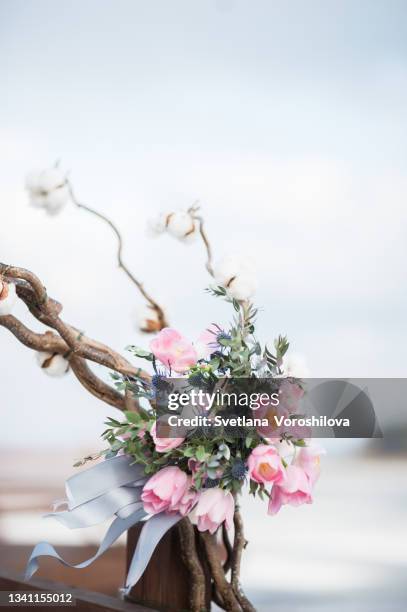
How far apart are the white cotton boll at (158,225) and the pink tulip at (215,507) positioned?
0.45m

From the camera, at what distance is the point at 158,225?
1047mm

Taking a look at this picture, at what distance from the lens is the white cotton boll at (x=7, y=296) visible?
2.57 feet

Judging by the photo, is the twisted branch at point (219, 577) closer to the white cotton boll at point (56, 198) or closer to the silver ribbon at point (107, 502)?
the silver ribbon at point (107, 502)

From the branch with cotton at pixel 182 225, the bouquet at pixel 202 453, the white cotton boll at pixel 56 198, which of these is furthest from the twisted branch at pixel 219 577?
the white cotton boll at pixel 56 198

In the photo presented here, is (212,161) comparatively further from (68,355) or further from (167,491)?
(167,491)

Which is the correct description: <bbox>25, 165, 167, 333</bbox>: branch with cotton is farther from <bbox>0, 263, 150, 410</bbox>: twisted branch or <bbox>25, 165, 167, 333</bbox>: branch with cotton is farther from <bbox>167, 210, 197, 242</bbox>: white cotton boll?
<bbox>0, 263, 150, 410</bbox>: twisted branch

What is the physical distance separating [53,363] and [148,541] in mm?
306

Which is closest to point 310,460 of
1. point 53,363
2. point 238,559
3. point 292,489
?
point 292,489

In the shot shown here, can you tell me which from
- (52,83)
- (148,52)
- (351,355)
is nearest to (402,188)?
(351,355)

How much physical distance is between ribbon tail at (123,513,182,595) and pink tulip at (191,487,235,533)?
30 millimetres

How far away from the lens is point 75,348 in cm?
87

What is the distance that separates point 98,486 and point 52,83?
5.79 feet

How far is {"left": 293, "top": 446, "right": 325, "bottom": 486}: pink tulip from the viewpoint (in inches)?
27.3

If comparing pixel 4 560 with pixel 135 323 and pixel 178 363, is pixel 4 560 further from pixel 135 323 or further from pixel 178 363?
pixel 178 363
